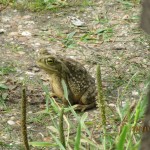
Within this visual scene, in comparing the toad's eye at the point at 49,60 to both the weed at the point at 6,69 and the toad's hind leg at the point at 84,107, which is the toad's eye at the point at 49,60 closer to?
the toad's hind leg at the point at 84,107

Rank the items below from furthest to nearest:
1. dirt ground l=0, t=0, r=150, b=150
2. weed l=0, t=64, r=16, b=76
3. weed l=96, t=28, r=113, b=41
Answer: weed l=96, t=28, r=113, b=41 → weed l=0, t=64, r=16, b=76 → dirt ground l=0, t=0, r=150, b=150

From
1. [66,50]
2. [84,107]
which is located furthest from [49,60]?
[66,50]

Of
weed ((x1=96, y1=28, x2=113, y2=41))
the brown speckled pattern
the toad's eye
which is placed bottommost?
weed ((x1=96, y1=28, x2=113, y2=41))

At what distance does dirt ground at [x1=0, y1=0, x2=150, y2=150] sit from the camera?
17.8ft

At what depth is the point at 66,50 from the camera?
6828 millimetres

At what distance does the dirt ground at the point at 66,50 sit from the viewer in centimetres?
544

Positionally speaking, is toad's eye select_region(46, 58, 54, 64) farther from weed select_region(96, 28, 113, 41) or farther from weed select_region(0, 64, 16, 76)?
weed select_region(96, 28, 113, 41)

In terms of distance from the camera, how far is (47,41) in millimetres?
7055

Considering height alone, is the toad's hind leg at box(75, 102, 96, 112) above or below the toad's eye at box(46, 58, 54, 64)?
below

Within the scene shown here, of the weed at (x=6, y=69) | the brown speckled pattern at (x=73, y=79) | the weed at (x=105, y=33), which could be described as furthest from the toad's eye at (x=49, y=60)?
the weed at (x=105, y=33)

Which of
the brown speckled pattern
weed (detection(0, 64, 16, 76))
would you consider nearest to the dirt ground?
weed (detection(0, 64, 16, 76))

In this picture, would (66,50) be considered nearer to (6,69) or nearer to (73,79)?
(6,69)

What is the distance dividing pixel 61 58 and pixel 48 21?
2.15 m

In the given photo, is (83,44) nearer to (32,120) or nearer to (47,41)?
(47,41)
